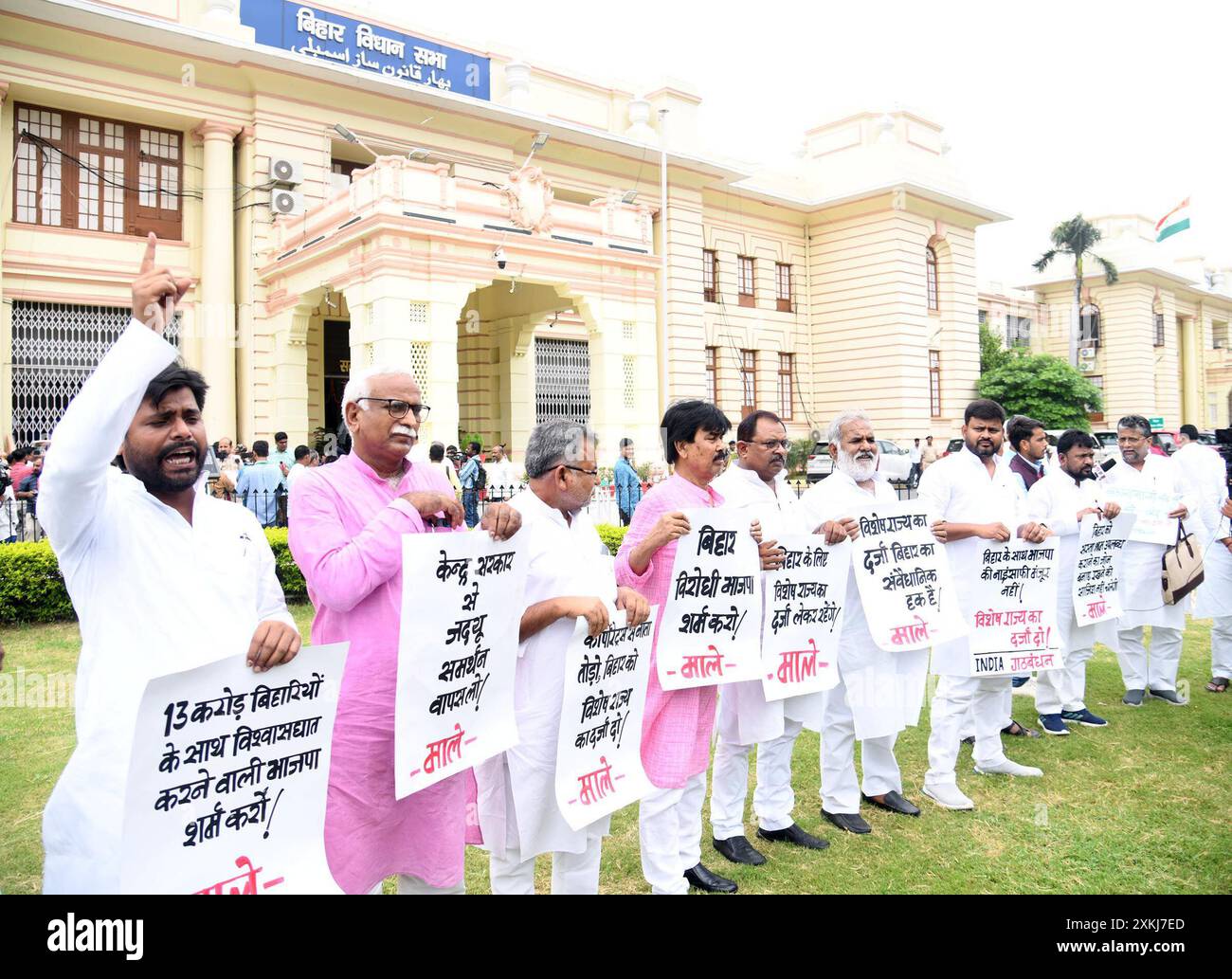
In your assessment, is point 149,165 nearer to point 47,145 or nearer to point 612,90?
point 47,145

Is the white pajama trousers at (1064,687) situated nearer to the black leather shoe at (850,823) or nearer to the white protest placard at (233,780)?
the black leather shoe at (850,823)

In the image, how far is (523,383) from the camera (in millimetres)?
22688

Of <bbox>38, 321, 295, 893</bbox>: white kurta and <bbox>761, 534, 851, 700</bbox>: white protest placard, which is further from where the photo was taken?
<bbox>761, 534, 851, 700</bbox>: white protest placard

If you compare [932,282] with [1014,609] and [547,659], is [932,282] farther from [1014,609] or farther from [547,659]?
[547,659]

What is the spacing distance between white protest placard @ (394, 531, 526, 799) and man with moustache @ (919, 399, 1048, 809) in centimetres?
298

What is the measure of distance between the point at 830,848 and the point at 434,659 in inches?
103

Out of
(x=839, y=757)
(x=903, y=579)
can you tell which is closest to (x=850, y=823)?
(x=839, y=757)

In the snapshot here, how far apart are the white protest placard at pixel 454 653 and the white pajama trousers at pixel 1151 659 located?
19.5ft

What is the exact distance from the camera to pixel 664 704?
3883 mm

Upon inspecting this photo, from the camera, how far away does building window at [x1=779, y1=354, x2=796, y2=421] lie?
2969 centimetres

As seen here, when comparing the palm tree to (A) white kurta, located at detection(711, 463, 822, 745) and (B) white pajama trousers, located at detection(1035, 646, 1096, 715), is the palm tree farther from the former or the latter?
(A) white kurta, located at detection(711, 463, 822, 745)

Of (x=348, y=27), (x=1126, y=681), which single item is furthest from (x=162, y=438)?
(x=348, y=27)

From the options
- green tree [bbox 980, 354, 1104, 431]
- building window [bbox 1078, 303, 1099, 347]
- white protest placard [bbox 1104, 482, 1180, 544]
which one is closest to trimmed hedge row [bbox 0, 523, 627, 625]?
white protest placard [bbox 1104, 482, 1180, 544]

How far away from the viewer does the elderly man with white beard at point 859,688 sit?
4691 millimetres
